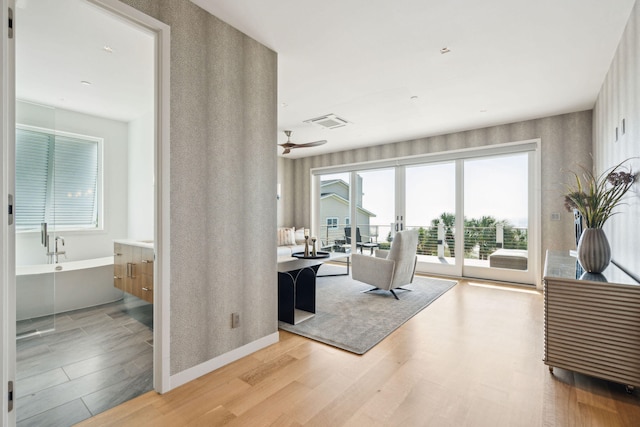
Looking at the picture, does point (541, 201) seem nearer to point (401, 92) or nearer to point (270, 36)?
point (401, 92)

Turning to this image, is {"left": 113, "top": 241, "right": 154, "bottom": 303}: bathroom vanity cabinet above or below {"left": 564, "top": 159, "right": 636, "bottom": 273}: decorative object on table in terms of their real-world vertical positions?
below

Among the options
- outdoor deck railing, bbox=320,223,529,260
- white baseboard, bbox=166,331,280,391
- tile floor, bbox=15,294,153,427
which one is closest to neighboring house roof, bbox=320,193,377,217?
outdoor deck railing, bbox=320,223,529,260

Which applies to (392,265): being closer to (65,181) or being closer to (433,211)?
(433,211)

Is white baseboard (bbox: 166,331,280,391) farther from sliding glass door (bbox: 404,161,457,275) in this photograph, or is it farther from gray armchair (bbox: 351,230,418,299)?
sliding glass door (bbox: 404,161,457,275)

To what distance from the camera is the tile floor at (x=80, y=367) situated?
178 centimetres

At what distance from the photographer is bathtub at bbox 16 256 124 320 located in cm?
268

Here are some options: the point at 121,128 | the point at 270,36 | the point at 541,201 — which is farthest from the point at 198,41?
the point at 541,201

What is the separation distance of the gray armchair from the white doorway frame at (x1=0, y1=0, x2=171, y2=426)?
2.82m

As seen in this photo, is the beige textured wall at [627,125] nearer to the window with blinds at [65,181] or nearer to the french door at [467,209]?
the french door at [467,209]

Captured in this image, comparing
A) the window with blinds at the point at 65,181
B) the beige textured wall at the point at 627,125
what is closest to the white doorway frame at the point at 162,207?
the window with blinds at the point at 65,181

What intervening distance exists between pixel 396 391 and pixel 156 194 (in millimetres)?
2053

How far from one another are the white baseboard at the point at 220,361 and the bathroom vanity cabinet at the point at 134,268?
1.37m

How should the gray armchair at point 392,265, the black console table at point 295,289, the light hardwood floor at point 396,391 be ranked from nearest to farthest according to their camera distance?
the light hardwood floor at point 396,391 < the black console table at point 295,289 < the gray armchair at point 392,265

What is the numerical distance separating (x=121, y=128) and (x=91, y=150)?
0.55 meters
